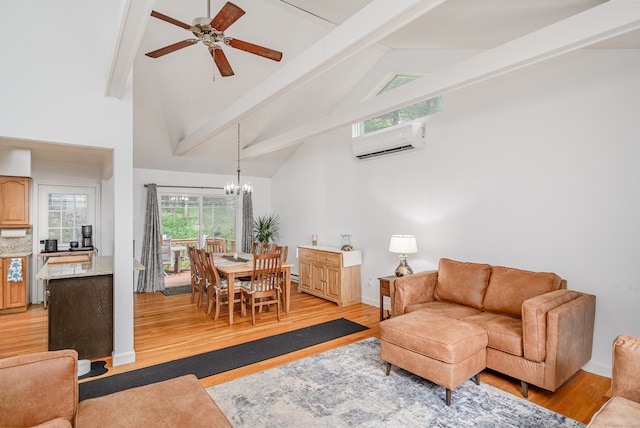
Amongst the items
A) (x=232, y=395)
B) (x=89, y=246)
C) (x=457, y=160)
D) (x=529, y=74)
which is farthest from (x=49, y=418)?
(x=89, y=246)

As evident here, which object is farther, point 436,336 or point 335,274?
point 335,274

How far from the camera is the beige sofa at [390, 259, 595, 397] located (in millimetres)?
2600

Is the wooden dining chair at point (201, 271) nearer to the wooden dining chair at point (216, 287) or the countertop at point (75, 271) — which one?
the wooden dining chair at point (216, 287)

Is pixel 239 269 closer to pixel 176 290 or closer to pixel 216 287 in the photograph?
pixel 216 287

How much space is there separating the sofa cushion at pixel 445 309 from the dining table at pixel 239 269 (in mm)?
1907

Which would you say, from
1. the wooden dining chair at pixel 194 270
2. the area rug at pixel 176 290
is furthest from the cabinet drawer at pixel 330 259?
the area rug at pixel 176 290

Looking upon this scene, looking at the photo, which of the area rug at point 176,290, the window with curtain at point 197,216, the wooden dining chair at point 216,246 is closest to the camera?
the area rug at point 176,290

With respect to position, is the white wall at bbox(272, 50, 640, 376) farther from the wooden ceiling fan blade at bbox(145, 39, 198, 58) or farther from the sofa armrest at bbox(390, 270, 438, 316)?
the wooden ceiling fan blade at bbox(145, 39, 198, 58)

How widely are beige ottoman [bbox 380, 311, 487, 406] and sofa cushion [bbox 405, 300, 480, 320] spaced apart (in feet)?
1.34

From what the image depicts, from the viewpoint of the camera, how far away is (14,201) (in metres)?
4.91

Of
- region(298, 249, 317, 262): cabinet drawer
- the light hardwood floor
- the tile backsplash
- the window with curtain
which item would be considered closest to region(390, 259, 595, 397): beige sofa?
the light hardwood floor

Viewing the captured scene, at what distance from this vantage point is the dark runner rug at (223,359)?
2.92 metres

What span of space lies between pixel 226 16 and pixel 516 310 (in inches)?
140

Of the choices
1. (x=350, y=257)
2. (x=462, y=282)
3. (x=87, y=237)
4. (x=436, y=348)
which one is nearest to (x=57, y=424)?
(x=436, y=348)
